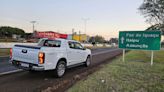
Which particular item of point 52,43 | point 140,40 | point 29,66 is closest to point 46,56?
point 29,66

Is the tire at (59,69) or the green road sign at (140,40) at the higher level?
the green road sign at (140,40)

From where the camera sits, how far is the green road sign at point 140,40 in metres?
13.6

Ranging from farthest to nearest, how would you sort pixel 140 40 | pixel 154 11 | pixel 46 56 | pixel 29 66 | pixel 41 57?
pixel 154 11
pixel 140 40
pixel 29 66
pixel 46 56
pixel 41 57

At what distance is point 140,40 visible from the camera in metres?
Result: 14.2

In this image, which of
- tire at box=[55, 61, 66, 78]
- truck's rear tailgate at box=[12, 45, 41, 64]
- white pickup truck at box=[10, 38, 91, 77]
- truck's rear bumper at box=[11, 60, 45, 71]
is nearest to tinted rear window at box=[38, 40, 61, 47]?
white pickup truck at box=[10, 38, 91, 77]

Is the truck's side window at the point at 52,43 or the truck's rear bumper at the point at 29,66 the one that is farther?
the truck's side window at the point at 52,43

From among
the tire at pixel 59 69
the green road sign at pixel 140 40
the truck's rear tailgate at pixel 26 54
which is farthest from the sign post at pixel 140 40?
the truck's rear tailgate at pixel 26 54

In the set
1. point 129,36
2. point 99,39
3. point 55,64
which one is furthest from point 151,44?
point 99,39

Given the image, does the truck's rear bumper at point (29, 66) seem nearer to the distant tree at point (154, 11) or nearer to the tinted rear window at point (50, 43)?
the tinted rear window at point (50, 43)

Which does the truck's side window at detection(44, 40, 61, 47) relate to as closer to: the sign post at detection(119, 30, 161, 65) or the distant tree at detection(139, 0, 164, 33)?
the sign post at detection(119, 30, 161, 65)

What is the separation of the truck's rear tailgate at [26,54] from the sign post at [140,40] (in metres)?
8.60

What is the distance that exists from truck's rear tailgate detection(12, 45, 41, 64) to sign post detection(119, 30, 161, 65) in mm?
8598

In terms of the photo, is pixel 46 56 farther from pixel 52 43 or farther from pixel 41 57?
pixel 52 43

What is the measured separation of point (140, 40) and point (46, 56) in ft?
27.7
